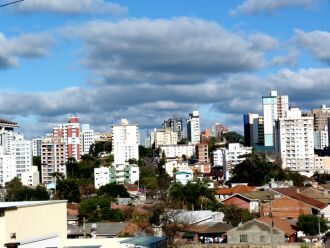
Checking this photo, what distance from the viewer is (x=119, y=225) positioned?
1096 inches

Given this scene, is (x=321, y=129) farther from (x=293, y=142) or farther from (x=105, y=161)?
(x=105, y=161)

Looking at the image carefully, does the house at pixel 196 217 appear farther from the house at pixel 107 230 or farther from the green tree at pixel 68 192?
the green tree at pixel 68 192

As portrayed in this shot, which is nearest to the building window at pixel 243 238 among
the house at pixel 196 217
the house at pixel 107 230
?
the house at pixel 196 217

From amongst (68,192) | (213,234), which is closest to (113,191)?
(68,192)

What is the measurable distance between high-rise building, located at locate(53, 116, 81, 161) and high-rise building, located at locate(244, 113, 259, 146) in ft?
93.2

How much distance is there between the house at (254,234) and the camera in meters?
24.6

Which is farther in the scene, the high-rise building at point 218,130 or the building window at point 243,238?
the high-rise building at point 218,130

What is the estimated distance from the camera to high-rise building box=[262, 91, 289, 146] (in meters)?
104

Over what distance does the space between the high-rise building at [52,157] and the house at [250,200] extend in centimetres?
4699

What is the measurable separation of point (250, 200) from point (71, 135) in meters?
67.0

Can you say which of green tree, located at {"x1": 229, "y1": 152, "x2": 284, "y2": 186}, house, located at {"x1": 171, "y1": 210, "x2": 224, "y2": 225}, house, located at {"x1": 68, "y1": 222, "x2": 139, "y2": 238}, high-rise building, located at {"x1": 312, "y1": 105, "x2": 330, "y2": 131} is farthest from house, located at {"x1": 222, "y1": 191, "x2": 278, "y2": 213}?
high-rise building, located at {"x1": 312, "y1": 105, "x2": 330, "y2": 131}

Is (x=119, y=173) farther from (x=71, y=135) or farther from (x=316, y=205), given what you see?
(x=316, y=205)

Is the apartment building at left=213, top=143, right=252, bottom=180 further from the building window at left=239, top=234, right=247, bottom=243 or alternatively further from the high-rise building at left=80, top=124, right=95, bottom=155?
the building window at left=239, top=234, right=247, bottom=243

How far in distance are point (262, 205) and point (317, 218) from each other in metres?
7.48
